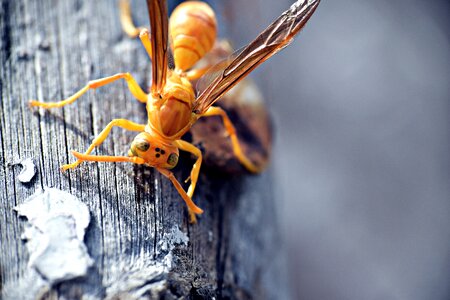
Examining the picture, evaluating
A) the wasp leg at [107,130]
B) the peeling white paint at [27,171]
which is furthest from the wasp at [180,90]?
the peeling white paint at [27,171]

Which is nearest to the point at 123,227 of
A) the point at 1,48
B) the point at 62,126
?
the point at 62,126

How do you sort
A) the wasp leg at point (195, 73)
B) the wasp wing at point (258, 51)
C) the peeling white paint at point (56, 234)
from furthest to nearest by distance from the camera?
the wasp leg at point (195, 73) < the wasp wing at point (258, 51) < the peeling white paint at point (56, 234)

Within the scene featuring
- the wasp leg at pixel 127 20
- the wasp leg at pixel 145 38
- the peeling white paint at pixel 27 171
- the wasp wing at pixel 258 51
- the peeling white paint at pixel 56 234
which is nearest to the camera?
the peeling white paint at pixel 56 234

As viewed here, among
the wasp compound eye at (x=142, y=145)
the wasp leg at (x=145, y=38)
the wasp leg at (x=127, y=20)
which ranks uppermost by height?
the wasp leg at (x=127, y=20)

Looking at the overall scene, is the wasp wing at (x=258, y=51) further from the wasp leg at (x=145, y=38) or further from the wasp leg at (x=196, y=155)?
the wasp leg at (x=145, y=38)

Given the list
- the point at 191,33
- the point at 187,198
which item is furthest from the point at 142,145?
the point at 191,33

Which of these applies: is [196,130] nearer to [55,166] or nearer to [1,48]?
[55,166]

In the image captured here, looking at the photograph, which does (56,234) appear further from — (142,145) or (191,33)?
(191,33)
